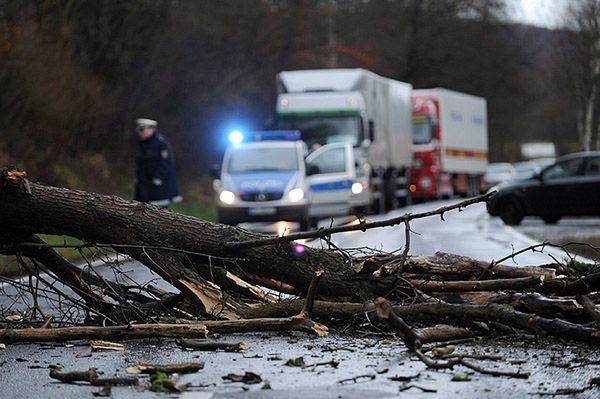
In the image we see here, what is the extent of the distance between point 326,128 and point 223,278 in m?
23.5

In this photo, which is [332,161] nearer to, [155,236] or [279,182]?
[279,182]

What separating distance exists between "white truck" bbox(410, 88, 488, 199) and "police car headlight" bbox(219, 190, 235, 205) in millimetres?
21390

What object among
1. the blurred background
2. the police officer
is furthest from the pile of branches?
the blurred background

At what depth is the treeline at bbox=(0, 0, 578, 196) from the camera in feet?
102

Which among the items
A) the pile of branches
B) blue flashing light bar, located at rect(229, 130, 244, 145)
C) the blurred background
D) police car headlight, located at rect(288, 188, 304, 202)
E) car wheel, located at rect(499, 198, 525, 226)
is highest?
the blurred background

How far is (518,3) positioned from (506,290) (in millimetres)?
68418

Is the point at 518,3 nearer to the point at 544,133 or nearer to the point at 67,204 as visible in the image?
the point at 544,133

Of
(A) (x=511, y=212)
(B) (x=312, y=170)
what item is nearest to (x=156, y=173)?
(B) (x=312, y=170)

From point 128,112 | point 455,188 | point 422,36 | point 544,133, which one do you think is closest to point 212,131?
point 128,112

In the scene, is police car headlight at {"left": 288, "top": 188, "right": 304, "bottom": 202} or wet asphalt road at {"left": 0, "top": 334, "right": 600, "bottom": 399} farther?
police car headlight at {"left": 288, "top": 188, "right": 304, "bottom": 202}

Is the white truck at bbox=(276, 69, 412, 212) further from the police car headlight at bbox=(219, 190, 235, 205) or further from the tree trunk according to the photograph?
the tree trunk

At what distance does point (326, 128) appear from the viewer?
111 feet

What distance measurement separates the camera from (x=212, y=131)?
145 ft

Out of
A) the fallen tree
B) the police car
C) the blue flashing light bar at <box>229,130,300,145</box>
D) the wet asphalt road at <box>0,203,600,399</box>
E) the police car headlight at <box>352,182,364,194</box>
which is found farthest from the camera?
the police car headlight at <box>352,182,364,194</box>
